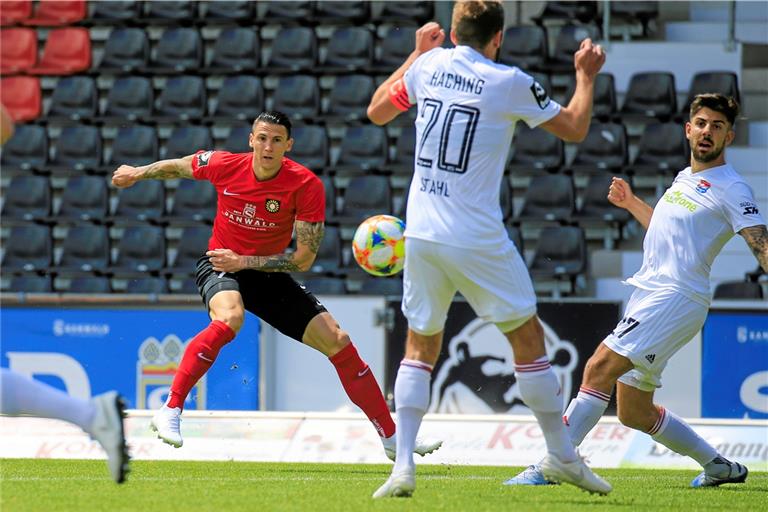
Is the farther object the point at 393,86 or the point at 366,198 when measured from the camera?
the point at 366,198

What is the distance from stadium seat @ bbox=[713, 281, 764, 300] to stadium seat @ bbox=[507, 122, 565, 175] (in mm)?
2774

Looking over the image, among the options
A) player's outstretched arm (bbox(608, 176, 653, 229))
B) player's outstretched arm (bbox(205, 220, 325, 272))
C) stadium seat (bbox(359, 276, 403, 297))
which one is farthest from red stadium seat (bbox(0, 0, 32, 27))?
player's outstretched arm (bbox(608, 176, 653, 229))

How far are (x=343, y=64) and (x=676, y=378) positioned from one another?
258 inches

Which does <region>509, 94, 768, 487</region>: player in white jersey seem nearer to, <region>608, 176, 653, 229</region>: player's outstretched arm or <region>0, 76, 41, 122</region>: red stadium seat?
<region>608, 176, 653, 229</region>: player's outstretched arm

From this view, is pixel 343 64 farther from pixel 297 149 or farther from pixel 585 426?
pixel 585 426

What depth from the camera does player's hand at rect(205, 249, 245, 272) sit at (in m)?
8.16

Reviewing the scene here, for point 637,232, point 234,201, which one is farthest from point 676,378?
point 234,201

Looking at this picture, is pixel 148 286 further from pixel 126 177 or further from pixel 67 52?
pixel 126 177

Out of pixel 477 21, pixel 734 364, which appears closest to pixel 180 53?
pixel 734 364

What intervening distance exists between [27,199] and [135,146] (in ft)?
4.66

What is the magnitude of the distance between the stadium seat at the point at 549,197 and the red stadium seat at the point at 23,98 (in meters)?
6.49

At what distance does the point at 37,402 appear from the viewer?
5445 millimetres

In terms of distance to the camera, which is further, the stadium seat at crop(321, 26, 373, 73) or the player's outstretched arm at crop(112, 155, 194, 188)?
the stadium seat at crop(321, 26, 373, 73)

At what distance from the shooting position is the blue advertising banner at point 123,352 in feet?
37.6
